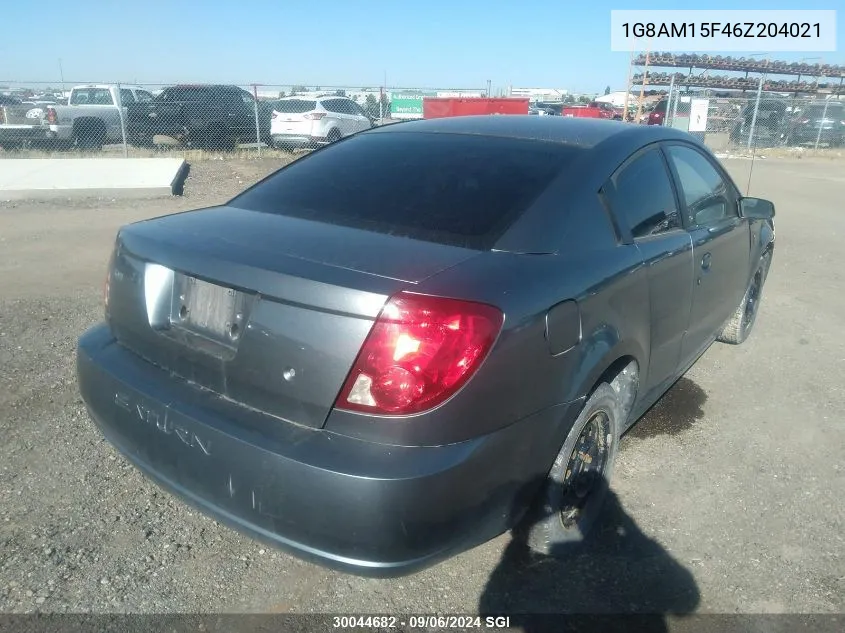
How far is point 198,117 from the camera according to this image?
654 inches

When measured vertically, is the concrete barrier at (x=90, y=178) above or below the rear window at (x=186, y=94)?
below

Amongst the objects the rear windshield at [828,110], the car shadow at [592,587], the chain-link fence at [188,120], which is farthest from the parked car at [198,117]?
the rear windshield at [828,110]

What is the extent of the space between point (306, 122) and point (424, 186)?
1549 cm

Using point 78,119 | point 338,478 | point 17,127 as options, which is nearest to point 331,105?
point 78,119

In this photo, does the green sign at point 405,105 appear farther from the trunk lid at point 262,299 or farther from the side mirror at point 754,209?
the trunk lid at point 262,299

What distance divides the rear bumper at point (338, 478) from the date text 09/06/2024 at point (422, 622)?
14.8 inches

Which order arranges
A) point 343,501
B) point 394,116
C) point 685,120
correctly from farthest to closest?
point 394,116 < point 685,120 < point 343,501

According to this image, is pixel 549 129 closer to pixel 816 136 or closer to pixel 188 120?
pixel 188 120

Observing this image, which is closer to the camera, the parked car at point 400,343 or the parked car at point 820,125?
the parked car at point 400,343

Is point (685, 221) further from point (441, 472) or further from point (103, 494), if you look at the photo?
point (103, 494)

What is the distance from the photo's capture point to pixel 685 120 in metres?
19.6

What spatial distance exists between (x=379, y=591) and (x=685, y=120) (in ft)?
65.9

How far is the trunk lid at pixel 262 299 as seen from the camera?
6.24ft

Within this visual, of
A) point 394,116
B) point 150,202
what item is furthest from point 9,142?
point 394,116
